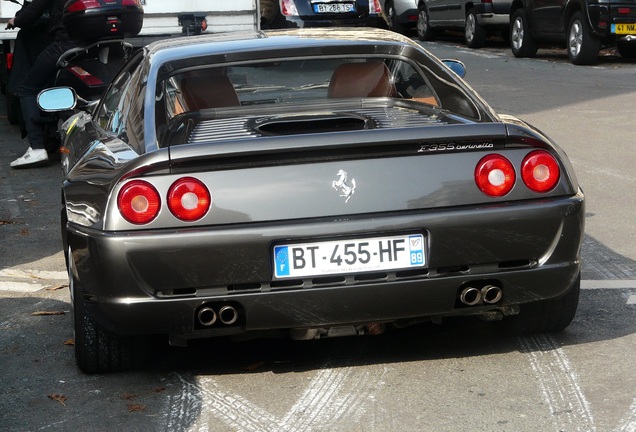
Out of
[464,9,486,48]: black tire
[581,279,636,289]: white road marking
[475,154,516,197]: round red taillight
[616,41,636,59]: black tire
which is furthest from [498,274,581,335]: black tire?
[464,9,486,48]: black tire

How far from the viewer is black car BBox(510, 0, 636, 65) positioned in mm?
17797

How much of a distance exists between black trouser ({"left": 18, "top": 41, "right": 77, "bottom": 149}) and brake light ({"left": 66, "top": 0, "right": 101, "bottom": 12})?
0.58m

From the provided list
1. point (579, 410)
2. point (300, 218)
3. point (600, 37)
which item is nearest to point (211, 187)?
point (300, 218)

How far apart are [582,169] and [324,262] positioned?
573 centimetres

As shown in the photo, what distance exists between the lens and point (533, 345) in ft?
17.4

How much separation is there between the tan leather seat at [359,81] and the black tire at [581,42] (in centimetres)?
1330

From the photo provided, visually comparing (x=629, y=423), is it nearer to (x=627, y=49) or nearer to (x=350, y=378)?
(x=350, y=378)

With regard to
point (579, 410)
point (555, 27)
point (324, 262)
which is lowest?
point (555, 27)

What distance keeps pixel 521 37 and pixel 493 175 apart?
1673 cm

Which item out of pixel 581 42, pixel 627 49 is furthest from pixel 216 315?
pixel 627 49

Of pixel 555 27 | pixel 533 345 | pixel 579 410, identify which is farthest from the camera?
pixel 555 27

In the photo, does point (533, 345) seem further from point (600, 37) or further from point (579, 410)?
point (600, 37)

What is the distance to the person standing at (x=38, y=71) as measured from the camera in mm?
11531

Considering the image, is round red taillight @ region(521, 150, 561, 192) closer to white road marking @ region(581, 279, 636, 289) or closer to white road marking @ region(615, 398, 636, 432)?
white road marking @ region(615, 398, 636, 432)
